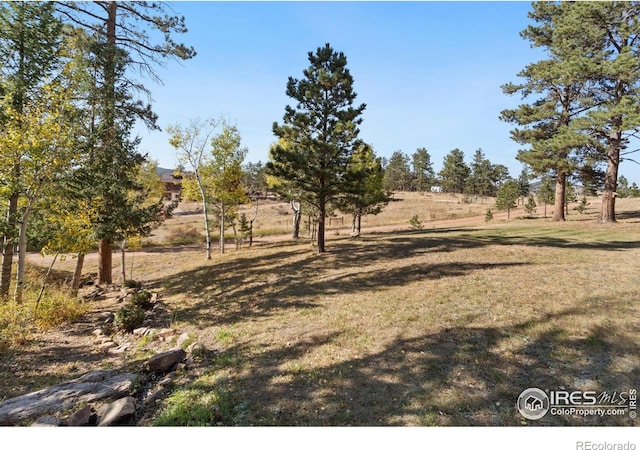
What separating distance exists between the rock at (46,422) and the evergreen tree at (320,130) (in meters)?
11.8

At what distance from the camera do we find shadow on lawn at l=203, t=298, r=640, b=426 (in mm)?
4480

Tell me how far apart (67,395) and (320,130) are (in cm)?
1349

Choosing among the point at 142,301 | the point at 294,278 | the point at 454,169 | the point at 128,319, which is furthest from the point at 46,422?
the point at 454,169

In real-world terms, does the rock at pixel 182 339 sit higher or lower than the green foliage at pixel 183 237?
lower

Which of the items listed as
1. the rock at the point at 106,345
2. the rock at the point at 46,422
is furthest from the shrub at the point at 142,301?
the rock at the point at 46,422

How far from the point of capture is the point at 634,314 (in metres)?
6.96

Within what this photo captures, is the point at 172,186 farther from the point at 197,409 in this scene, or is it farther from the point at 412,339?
the point at 412,339

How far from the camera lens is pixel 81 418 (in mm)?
4676

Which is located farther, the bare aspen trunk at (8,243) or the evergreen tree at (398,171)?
the evergreen tree at (398,171)

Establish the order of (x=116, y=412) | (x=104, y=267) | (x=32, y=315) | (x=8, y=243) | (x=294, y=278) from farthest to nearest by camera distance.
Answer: (x=104, y=267) → (x=294, y=278) → (x=8, y=243) → (x=32, y=315) → (x=116, y=412)

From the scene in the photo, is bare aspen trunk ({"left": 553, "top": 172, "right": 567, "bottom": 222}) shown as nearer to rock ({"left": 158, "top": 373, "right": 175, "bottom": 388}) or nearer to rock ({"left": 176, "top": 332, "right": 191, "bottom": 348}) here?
rock ({"left": 176, "top": 332, "right": 191, "bottom": 348})

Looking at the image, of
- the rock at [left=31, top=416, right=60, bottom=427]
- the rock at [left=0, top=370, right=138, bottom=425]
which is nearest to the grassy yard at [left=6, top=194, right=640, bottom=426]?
the rock at [left=0, top=370, right=138, bottom=425]

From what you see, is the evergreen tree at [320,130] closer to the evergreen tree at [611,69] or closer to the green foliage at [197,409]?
the green foliage at [197,409]

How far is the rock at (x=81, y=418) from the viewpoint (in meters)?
4.62
